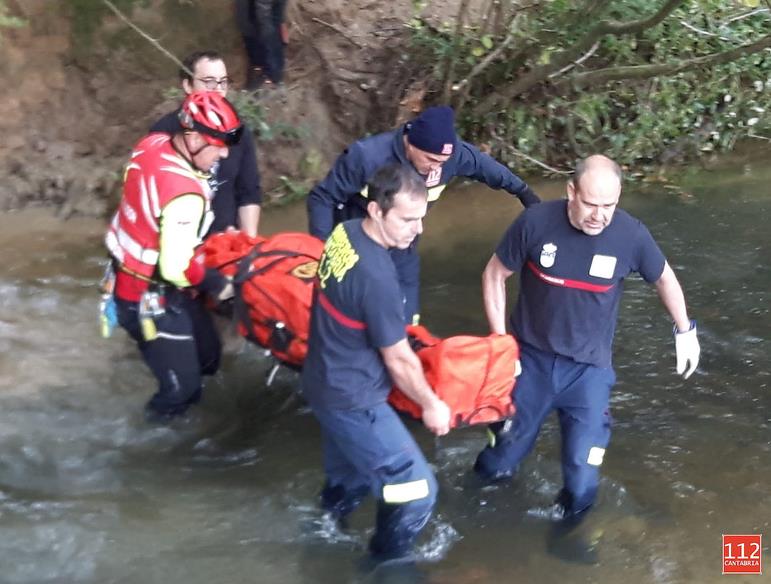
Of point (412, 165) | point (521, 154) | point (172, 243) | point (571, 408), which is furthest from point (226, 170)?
point (521, 154)

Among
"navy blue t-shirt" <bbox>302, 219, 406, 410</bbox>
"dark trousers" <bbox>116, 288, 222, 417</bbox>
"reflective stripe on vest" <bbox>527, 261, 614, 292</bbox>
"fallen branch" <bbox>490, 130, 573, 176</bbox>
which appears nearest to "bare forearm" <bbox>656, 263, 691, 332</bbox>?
"reflective stripe on vest" <bbox>527, 261, 614, 292</bbox>

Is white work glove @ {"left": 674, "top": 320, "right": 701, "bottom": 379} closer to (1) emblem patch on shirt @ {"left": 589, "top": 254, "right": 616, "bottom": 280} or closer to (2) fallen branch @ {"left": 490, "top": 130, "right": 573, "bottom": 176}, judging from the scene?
(1) emblem patch on shirt @ {"left": 589, "top": 254, "right": 616, "bottom": 280}

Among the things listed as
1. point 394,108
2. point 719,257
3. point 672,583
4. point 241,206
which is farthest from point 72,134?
point 672,583

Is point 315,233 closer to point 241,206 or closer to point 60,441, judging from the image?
point 241,206

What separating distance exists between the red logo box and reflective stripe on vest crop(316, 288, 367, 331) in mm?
2339

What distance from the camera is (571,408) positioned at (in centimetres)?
456

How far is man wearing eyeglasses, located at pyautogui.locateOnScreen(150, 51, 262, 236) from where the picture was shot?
17.8ft

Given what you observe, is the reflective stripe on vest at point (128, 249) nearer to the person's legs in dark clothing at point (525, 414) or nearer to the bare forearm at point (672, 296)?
the person's legs in dark clothing at point (525, 414)

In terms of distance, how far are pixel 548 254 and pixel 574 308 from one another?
0.97 ft

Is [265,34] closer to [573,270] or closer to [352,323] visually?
[573,270]

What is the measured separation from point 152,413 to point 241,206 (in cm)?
138

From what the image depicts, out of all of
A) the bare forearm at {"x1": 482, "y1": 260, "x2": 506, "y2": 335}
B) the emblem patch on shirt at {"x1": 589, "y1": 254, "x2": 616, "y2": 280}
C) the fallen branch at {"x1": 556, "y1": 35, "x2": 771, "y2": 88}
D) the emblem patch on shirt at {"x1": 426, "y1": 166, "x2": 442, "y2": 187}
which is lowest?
the bare forearm at {"x1": 482, "y1": 260, "x2": 506, "y2": 335}

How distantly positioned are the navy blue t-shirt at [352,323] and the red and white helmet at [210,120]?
3.05 feet

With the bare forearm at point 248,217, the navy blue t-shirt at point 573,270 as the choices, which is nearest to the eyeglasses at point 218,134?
the bare forearm at point 248,217
